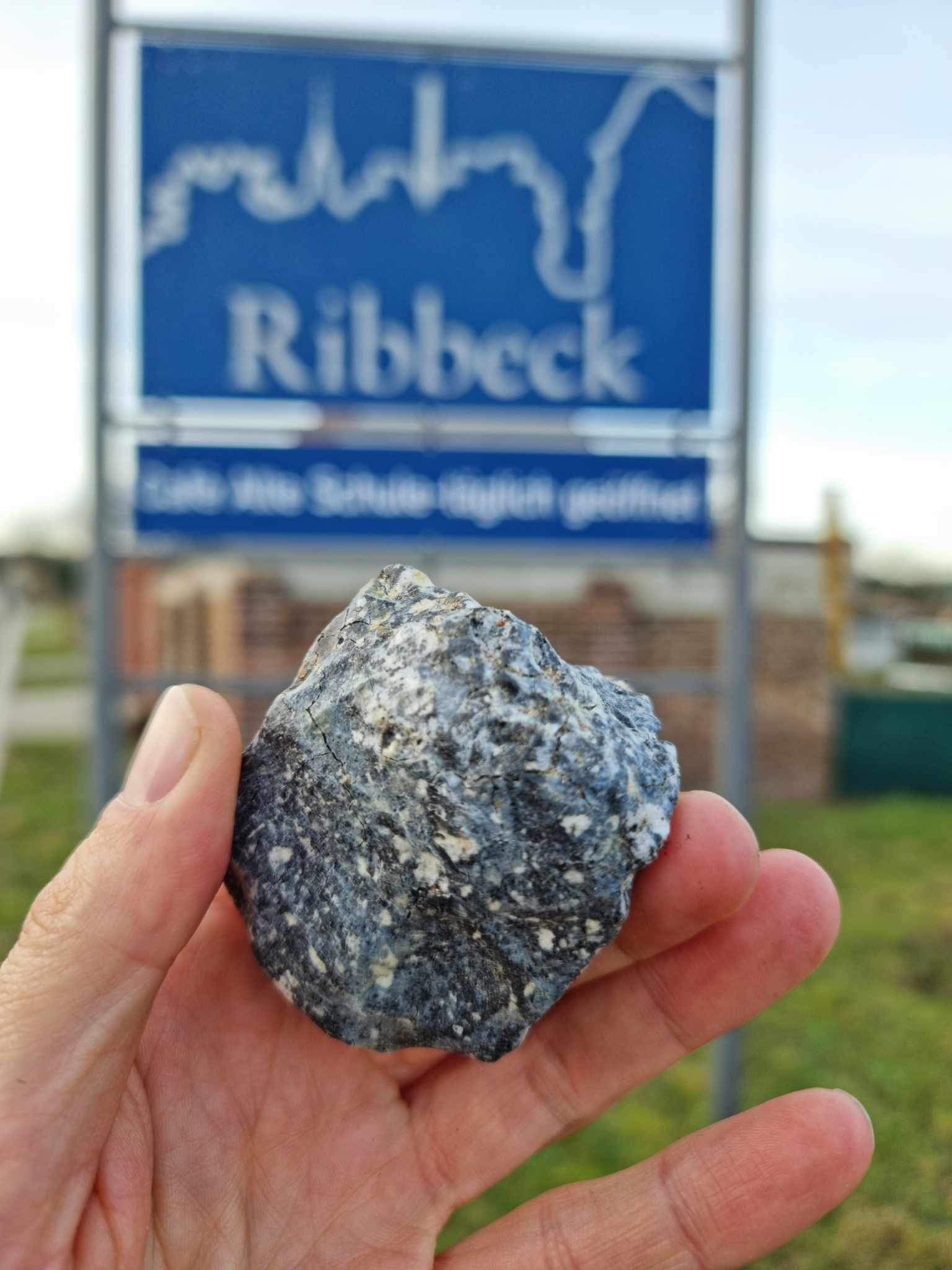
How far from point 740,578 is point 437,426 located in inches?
38.0

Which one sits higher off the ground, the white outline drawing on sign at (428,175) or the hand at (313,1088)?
the white outline drawing on sign at (428,175)

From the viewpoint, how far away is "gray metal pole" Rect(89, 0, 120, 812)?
9.21ft

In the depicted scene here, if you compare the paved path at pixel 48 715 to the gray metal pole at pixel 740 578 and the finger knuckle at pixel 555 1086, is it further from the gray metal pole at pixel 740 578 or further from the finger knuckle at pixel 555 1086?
the finger knuckle at pixel 555 1086

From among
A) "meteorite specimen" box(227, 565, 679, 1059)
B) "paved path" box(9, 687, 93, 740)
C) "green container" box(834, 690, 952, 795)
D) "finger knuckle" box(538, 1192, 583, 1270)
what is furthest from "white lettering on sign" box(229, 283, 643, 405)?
"paved path" box(9, 687, 93, 740)

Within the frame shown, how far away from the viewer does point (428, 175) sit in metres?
3.01

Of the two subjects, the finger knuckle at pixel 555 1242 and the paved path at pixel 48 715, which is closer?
the finger knuckle at pixel 555 1242

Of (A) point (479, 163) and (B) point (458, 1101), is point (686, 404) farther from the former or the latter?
(B) point (458, 1101)

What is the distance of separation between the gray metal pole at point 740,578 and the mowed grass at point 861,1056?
0.36 metres

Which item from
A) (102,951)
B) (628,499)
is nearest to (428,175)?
(628,499)

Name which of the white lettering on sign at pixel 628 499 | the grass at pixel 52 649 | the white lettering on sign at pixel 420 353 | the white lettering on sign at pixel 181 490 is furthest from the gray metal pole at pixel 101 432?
the grass at pixel 52 649

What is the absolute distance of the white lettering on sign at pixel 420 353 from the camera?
297cm

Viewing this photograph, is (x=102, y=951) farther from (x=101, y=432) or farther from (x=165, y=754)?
(x=101, y=432)

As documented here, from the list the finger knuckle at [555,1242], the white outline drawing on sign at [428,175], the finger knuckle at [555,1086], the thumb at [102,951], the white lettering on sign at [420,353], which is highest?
the white outline drawing on sign at [428,175]

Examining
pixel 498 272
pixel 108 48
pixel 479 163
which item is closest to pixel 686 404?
pixel 498 272
